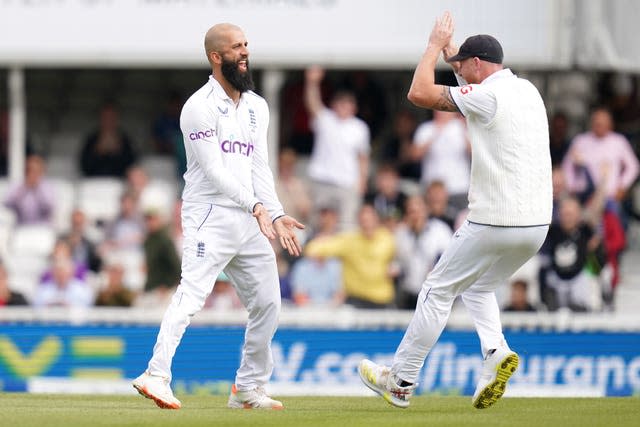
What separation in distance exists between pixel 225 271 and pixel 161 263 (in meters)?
6.77

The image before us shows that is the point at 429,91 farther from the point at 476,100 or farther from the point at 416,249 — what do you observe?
the point at 416,249

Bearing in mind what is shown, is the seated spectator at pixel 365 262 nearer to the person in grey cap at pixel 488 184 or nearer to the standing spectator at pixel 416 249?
the standing spectator at pixel 416 249

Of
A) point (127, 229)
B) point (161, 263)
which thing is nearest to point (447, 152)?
point (161, 263)

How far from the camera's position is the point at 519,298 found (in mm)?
15492

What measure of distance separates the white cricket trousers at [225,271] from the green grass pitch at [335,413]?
0.44m

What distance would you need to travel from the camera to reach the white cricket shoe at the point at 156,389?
9206 mm

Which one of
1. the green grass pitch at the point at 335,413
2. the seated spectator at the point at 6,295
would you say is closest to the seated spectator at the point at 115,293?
the seated spectator at the point at 6,295

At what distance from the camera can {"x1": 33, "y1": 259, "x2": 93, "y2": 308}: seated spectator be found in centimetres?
1603

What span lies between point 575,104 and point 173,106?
533 centimetres

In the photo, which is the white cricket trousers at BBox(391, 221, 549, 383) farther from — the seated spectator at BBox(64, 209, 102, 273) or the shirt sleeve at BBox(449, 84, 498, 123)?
the seated spectator at BBox(64, 209, 102, 273)

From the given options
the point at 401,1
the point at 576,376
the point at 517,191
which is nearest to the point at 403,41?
the point at 401,1

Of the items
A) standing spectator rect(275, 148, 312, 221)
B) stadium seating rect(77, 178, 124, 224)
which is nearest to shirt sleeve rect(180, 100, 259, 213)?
standing spectator rect(275, 148, 312, 221)

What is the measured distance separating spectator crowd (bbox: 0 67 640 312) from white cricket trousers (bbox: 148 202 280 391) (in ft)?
20.4

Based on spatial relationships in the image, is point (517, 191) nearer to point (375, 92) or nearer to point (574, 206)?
point (574, 206)
